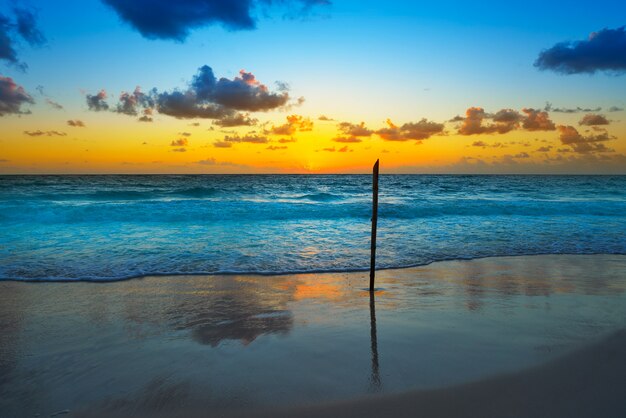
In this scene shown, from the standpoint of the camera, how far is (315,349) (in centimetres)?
557

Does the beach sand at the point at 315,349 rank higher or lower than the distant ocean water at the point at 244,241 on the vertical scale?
higher

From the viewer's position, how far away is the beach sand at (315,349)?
4246mm

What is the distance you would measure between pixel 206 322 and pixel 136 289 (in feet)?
10.9

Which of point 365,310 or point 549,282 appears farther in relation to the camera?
point 549,282

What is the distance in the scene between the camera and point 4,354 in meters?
5.65

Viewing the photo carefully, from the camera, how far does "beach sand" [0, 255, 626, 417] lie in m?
4.25

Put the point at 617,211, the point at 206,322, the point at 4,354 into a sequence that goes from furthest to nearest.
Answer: the point at 617,211 < the point at 206,322 < the point at 4,354

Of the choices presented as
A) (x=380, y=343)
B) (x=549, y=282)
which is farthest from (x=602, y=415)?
(x=549, y=282)

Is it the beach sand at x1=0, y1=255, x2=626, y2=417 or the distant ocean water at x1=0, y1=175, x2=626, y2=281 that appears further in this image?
the distant ocean water at x1=0, y1=175, x2=626, y2=281

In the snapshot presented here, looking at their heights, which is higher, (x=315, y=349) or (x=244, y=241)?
(x=315, y=349)

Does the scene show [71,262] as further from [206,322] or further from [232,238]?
[206,322]

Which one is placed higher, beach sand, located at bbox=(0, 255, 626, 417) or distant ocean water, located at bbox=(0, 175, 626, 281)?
beach sand, located at bbox=(0, 255, 626, 417)

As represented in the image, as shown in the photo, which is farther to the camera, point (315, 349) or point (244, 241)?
point (244, 241)

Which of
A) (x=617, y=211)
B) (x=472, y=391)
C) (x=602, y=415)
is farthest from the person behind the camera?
(x=617, y=211)
